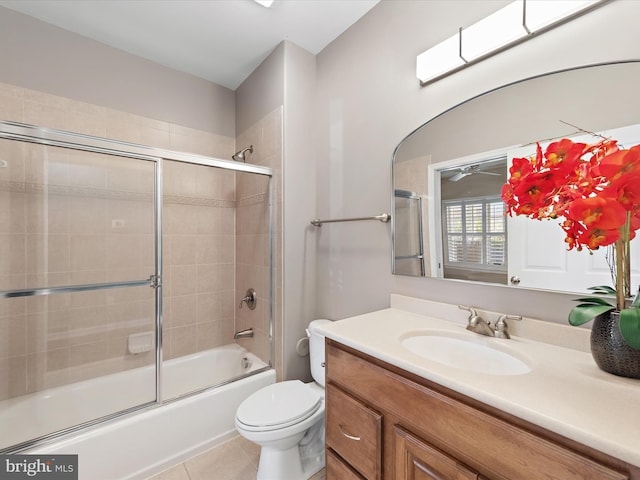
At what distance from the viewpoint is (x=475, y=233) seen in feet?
3.78

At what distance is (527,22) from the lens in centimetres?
97

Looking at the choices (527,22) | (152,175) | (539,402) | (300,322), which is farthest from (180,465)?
(527,22)

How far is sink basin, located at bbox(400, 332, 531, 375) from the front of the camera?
93 centimetres

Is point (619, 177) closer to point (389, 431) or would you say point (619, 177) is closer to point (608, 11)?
point (608, 11)

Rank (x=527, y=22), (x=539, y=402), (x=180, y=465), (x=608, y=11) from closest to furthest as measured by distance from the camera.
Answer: (x=539, y=402)
(x=608, y=11)
(x=527, y=22)
(x=180, y=465)

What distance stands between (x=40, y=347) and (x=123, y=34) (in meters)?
2.08

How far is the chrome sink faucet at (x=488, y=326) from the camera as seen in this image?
101 cm

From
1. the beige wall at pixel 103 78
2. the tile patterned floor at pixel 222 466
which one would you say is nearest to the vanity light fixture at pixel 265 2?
the beige wall at pixel 103 78

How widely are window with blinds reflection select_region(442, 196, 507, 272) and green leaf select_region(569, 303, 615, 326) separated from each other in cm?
32

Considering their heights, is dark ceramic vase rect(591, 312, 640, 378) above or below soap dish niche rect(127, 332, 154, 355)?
above

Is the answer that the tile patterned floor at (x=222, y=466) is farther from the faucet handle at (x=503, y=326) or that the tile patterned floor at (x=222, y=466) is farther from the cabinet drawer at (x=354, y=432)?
the faucet handle at (x=503, y=326)

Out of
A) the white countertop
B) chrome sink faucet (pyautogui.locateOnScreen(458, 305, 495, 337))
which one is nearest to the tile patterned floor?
the white countertop

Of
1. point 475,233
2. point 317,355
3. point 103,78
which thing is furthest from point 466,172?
point 103,78

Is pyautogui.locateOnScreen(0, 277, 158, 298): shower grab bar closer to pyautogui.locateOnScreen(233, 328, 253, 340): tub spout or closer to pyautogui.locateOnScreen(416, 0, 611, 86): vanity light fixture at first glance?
pyautogui.locateOnScreen(233, 328, 253, 340): tub spout
